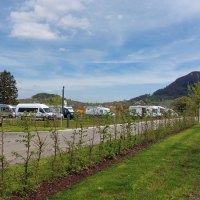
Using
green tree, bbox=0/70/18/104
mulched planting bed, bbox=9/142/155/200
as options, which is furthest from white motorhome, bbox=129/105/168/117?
green tree, bbox=0/70/18/104

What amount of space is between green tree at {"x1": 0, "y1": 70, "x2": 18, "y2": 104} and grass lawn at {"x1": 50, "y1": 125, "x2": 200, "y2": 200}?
77.6 m

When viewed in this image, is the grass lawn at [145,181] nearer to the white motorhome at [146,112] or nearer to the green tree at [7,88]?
the white motorhome at [146,112]

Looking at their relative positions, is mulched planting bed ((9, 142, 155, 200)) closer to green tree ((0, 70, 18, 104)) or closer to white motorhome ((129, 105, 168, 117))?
white motorhome ((129, 105, 168, 117))

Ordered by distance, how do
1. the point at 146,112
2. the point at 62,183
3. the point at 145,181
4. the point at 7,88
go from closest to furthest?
the point at 62,183, the point at 145,181, the point at 146,112, the point at 7,88

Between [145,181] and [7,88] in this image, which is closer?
[145,181]

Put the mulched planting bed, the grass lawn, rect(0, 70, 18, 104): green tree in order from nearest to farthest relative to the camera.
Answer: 1. the mulched planting bed
2. the grass lawn
3. rect(0, 70, 18, 104): green tree

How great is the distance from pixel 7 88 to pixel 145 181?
82.0 metres

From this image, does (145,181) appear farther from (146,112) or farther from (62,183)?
(146,112)

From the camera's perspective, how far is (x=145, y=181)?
948cm

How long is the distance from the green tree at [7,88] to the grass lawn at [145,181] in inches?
3056

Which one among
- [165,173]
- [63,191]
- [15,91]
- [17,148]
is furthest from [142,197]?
[15,91]

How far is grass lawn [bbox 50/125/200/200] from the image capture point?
8.14 m

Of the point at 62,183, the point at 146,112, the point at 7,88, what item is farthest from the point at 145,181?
the point at 7,88

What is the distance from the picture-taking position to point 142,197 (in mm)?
7980
